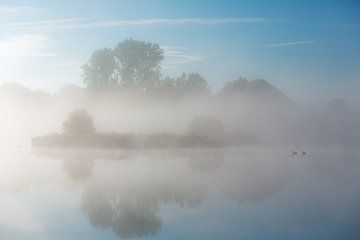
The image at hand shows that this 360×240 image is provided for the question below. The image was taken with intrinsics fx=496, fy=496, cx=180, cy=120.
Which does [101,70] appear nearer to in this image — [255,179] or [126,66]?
[126,66]

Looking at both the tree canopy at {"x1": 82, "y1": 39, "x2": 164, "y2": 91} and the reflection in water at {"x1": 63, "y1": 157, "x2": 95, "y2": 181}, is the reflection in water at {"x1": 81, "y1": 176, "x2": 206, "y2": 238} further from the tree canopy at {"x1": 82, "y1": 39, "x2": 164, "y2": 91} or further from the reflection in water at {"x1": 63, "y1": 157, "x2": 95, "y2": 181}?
the tree canopy at {"x1": 82, "y1": 39, "x2": 164, "y2": 91}

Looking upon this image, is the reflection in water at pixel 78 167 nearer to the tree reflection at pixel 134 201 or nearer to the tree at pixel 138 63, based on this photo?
the tree reflection at pixel 134 201

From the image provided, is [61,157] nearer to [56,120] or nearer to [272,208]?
[56,120]

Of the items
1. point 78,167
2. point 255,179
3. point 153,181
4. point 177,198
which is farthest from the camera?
point 78,167

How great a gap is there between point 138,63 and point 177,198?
19.1 m

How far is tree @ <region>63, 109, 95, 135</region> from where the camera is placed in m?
25.3

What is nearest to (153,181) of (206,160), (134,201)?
(134,201)

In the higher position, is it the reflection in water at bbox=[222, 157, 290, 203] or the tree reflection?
the reflection in water at bbox=[222, 157, 290, 203]

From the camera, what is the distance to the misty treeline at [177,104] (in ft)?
96.7

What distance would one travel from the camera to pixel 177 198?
1228 centimetres

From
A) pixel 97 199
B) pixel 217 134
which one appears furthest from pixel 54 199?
pixel 217 134

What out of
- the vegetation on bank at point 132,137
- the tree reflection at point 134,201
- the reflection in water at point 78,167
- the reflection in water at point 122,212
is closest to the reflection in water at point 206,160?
the vegetation on bank at point 132,137

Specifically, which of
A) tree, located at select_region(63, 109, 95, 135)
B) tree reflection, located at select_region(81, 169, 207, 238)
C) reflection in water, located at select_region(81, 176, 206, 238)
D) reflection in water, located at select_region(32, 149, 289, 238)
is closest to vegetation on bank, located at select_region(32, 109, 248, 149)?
tree, located at select_region(63, 109, 95, 135)

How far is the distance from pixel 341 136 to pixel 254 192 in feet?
63.7
